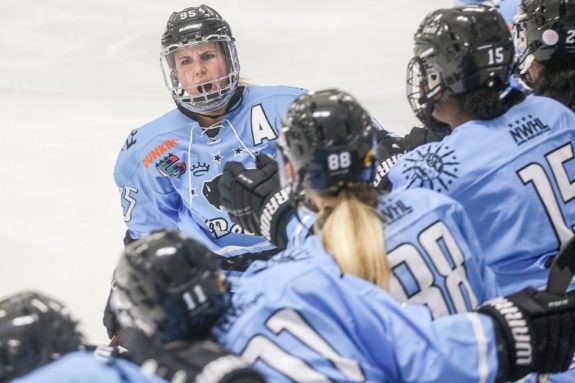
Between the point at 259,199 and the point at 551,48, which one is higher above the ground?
the point at 551,48

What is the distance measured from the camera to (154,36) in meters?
6.03

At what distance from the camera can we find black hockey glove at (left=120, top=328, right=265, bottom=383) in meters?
1.51

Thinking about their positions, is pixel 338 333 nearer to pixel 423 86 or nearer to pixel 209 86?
pixel 423 86

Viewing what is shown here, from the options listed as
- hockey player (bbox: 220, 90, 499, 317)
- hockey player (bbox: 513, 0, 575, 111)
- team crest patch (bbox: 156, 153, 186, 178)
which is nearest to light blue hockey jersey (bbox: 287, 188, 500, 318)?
hockey player (bbox: 220, 90, 499, 317)

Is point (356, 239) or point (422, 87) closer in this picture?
point (356, 239)

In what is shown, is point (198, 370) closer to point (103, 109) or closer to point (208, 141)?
point (208, 141)

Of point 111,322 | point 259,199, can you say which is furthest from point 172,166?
point 259,199


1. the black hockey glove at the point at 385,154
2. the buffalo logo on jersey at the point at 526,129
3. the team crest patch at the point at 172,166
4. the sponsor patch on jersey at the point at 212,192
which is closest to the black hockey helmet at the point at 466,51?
the buffalo logo on jersey at the point at 526,129

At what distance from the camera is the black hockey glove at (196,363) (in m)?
1.51

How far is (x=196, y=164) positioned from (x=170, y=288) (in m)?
1.70

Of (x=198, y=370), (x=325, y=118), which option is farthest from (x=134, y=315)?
(x=325, y=118)

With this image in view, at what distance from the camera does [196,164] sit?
3.32m

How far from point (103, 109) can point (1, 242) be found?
4.71 ft

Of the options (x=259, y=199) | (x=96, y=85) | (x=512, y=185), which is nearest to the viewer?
(x=512, y=185)
